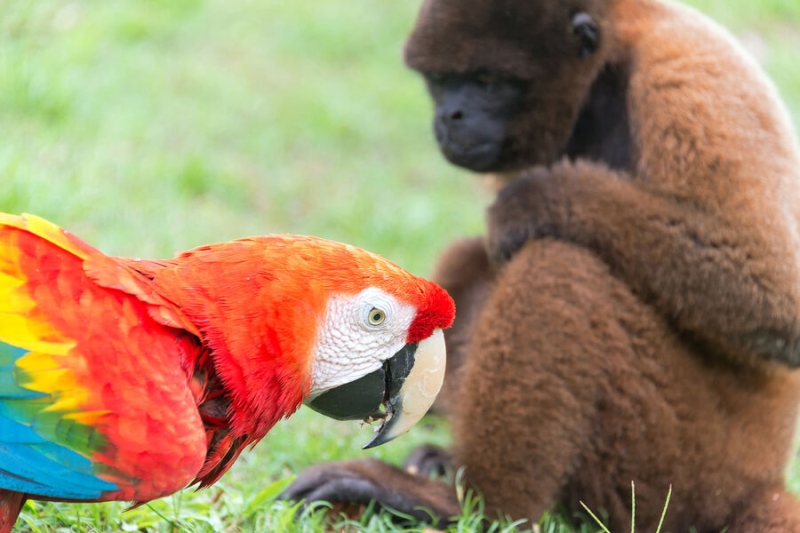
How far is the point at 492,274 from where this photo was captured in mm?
4672

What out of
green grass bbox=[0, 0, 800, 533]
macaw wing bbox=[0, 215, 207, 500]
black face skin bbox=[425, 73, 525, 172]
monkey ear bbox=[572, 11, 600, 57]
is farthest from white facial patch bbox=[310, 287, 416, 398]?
monkey ear bbox=[572, 11, 600, 57]

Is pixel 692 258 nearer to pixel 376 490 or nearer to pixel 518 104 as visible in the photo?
pixel 518 104

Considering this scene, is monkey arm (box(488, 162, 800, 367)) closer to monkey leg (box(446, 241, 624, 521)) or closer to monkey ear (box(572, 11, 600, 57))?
monkey leg (box(446, 241, 624, 521))

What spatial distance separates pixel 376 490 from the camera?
3.75 m

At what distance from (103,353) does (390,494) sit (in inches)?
68.0

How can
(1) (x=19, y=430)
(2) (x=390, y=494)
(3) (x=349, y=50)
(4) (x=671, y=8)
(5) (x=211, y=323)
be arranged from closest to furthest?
(1) (x=19, y=430)
(5) (x=211, y=323)
(2) (x=390, y=494)
(4) (x=671, y=8)
(3) (x=349, y=50)

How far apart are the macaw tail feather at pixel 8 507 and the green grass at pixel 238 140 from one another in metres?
0.35

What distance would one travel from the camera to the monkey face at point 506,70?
4.28m

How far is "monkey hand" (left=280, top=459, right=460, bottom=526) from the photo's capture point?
3746 millimetres

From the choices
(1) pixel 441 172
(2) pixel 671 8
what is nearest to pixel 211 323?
(2) pixel 671 8

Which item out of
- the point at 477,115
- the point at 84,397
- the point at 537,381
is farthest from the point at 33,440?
the point at 477,115

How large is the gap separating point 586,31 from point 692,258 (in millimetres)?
1228

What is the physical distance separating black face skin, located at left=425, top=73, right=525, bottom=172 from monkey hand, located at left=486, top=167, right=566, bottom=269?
371mm

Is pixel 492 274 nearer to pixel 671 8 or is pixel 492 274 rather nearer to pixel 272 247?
pixel 671 8
